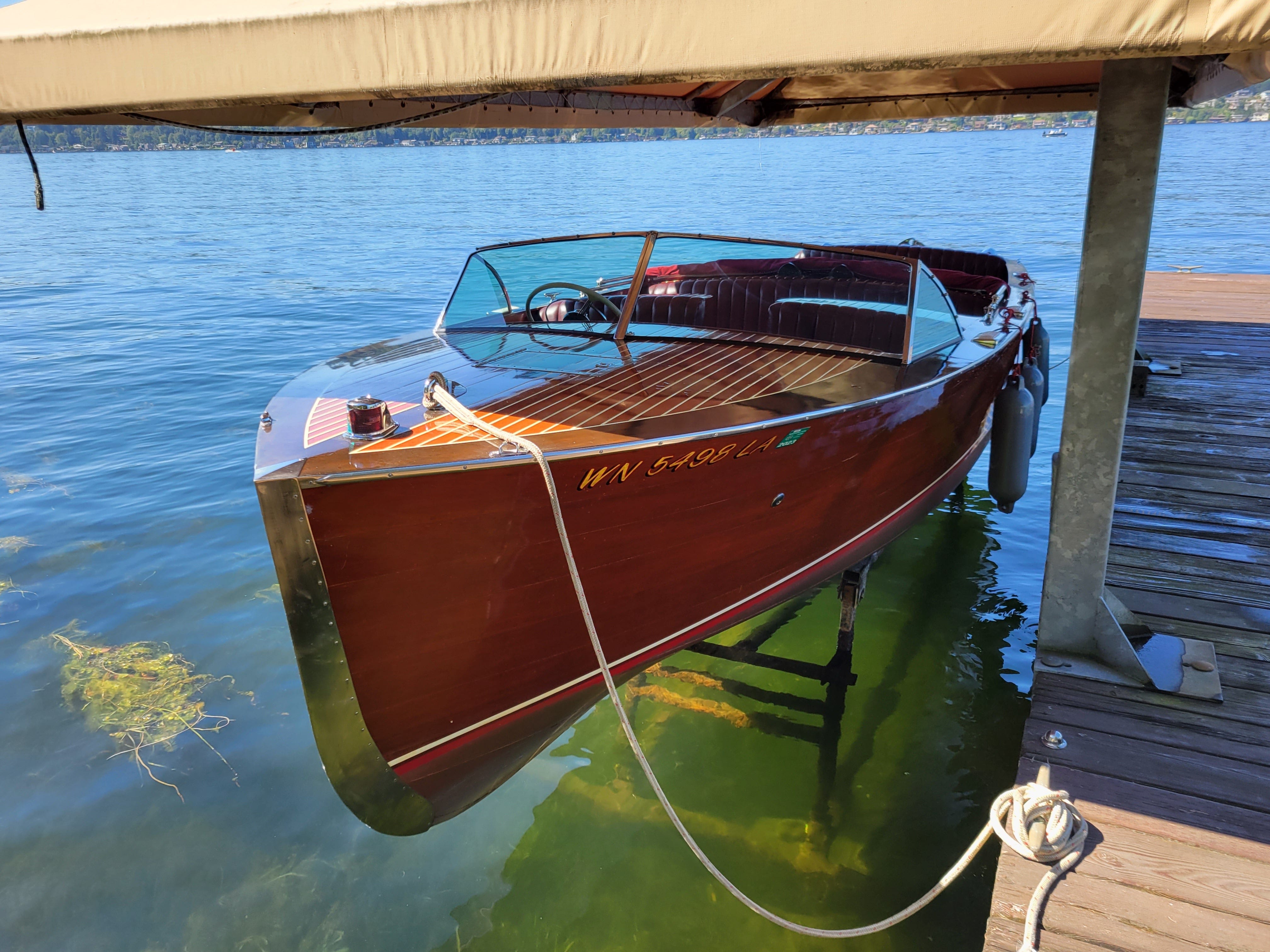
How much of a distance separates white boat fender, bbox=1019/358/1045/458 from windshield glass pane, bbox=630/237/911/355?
148cm

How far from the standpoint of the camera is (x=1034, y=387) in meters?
6.15

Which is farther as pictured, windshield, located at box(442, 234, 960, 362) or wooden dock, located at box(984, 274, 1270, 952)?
windshield, located at box(442, 234, 960, 362)

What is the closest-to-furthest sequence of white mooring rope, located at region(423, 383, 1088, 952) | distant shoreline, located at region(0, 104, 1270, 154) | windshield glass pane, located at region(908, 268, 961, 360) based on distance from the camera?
white mooring rope, located at region(423, 383, 1088, 952)
windshield glass pane, located at region(908, 268, 961, 360)
distant shoreline, located at region(0, 104, 1270, 154)

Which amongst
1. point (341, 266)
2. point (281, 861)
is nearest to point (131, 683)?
point (281, 861)

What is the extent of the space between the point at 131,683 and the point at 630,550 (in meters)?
4.48

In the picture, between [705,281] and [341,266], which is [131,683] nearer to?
[705,281]

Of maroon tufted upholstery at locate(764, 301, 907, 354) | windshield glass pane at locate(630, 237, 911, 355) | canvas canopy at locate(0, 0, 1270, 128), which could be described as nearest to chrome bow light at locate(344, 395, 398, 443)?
canvas canopy at locate(0, 0, 1270, 128)

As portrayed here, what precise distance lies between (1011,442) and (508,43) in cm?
439

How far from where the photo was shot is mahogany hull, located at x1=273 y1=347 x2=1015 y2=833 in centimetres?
288

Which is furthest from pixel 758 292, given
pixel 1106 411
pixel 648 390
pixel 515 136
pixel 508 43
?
pixel 515 136

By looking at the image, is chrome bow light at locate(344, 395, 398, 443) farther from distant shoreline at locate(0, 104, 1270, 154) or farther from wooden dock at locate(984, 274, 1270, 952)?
distant shoreline at locate(0, 104, 1270, 154)

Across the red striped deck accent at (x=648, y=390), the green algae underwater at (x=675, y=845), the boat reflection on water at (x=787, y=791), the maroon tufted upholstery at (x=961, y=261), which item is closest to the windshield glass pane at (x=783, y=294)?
the red striped deck accent at (x=648, y=390)

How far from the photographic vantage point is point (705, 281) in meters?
5.00

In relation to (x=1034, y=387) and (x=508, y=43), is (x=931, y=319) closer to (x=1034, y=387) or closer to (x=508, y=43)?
(x=1034, y=387)
